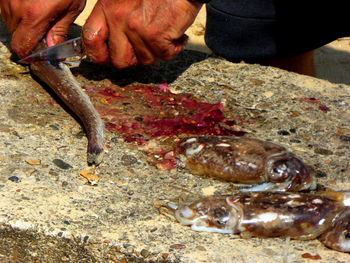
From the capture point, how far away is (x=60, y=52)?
13.0ft

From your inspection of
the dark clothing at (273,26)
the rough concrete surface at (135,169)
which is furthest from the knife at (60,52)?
the dark clothing at (273,26)

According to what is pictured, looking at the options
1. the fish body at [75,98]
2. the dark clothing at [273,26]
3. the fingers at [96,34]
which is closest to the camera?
the fish body at [75,98]

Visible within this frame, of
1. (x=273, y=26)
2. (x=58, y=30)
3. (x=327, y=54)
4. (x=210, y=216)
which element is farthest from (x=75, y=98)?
(x=327, y=54)

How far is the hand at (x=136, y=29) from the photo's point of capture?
143 inches

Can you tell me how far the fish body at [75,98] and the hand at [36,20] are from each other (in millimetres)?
132

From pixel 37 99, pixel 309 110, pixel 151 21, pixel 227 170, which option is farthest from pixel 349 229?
pixel 37 99

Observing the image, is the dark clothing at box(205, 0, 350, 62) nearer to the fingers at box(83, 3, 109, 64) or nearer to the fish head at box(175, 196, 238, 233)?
the fingers at box(83, 3, 109, 64)

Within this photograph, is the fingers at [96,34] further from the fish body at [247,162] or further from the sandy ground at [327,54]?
the sandy ground at [327,54]

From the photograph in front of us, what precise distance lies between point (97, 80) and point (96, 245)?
1.50 meters

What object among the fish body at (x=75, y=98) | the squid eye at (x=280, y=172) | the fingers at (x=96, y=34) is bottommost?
the fish body at (x=75, y=98)

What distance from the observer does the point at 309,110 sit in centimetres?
390

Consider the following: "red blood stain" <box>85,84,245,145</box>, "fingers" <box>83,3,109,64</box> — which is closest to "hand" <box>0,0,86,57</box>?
"fingers" <box>83,3,109,64</box>

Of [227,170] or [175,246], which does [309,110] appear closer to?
[227,170]

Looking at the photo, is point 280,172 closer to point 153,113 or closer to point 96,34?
point 153,113
